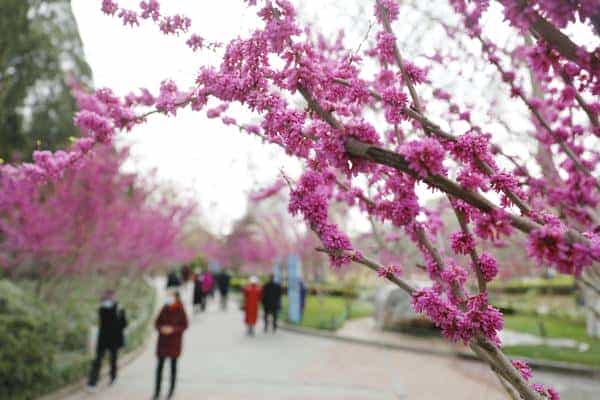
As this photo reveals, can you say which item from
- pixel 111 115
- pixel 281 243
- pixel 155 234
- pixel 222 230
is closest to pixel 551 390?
pixel 111 115

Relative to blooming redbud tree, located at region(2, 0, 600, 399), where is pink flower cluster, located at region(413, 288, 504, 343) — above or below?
below

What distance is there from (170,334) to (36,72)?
10.1 m

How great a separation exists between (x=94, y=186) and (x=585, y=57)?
10334 millimetres

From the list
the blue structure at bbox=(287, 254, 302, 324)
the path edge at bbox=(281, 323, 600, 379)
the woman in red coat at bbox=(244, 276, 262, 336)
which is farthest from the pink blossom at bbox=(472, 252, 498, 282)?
the blue structure at bbox=(287, 254, 302, 324)

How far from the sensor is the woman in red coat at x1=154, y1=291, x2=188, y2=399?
24.5 feet

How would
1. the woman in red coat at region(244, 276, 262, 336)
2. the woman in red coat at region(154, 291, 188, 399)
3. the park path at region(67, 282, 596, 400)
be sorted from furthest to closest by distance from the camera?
the woman in red coat at region(244, 276, 262, 336)
the park path at region(67, 282, 596, 400)
the woman in red coat at region(154, 291, 188, 399)

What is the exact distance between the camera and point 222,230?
5331 centimetres

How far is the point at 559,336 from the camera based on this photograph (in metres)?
14.3

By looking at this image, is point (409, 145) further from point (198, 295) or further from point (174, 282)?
point (198, 295)

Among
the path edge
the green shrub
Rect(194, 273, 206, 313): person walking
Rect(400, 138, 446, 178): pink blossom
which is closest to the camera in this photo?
Rect(400, 138, 446, 178): pink blossom

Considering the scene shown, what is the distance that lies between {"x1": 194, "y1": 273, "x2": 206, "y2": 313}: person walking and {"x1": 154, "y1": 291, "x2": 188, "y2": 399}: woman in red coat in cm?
1198

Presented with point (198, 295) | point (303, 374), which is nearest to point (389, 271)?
point (303, 374)

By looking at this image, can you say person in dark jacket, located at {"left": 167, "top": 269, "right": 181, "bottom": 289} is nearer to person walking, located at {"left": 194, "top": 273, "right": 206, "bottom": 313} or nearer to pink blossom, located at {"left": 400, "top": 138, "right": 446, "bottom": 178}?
pink blossom, located at {"left": 400, "top": 138, "right": 446, "bottom": 178}

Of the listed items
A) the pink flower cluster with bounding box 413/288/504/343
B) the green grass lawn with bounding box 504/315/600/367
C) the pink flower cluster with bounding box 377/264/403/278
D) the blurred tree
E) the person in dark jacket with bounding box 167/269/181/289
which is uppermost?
the blurred tree
